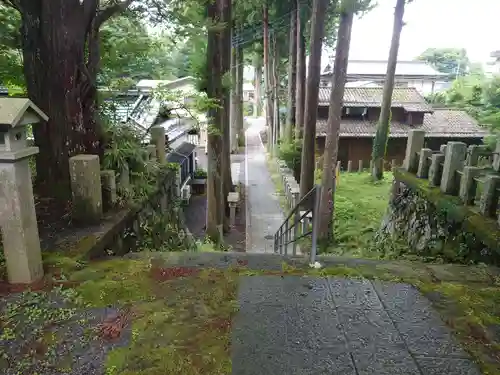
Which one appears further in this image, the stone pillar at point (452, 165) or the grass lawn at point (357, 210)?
the grass lawn at point (357, 210)

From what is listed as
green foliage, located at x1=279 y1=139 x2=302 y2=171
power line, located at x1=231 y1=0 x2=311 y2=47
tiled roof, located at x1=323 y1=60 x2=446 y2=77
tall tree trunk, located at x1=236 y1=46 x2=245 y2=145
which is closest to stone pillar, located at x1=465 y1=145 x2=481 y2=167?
green foliage, located at x1=279 y1=139 x2=302 y2=171

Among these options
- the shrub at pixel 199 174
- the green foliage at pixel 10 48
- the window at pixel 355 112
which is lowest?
the shrub at pixel 199 174

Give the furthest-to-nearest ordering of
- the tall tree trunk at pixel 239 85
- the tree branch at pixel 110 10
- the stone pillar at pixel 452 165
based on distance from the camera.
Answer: the tall tree trunk at pixel 239 85 → the stone pillar at pixel 452 165 → the tree branch at pixel 110 10

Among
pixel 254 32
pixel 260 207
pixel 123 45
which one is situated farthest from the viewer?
pixel 254 32

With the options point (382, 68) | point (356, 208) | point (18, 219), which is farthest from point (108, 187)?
point (382, 68)

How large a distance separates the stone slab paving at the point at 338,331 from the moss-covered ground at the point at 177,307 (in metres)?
0.12

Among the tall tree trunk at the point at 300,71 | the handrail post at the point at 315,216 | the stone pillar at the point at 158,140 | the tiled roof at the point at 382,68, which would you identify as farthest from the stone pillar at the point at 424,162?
the tiled roof at the point at 382,68

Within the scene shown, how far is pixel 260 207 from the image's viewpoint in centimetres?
1488

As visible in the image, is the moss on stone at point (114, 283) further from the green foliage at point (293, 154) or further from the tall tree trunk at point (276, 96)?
the tall tree trunk at point (276, 96)

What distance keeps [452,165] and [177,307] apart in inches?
191

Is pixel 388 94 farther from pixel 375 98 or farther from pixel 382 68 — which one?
pixel 382 68

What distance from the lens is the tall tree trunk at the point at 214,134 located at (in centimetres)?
764

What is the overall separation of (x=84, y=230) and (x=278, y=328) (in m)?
2.66

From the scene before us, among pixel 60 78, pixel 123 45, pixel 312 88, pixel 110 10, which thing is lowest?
pixel 60 78
